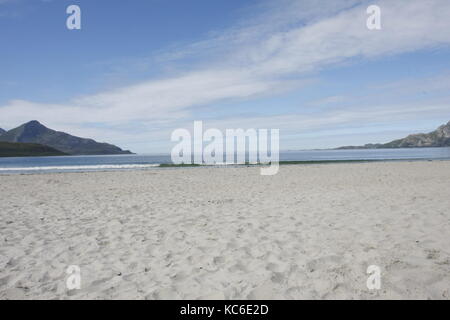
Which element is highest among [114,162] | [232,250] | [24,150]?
[24,150]

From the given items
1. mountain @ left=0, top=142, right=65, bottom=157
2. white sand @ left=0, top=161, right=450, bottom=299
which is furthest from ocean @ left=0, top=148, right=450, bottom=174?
mountain @ left=0, top=142, right=65, bottom=157

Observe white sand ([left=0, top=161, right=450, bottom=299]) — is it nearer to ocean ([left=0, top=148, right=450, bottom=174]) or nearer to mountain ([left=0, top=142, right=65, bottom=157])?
ocean ([left=0, top=148, right=450, bottom=174])

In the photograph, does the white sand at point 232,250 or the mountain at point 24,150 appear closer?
the white sand at point 232,250

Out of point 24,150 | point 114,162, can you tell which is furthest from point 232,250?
point 24,150

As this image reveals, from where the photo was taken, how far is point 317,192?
1249 cm

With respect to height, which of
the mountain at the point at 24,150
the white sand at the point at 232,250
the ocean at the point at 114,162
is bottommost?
the white sand at the point at 232,250

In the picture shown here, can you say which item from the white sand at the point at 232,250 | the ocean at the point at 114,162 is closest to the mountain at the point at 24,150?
the ocean at the point at 114,162

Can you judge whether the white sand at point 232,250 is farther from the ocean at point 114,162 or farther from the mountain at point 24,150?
the mountain at point 24,150

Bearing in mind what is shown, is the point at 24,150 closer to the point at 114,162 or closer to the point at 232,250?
the point at 114,162

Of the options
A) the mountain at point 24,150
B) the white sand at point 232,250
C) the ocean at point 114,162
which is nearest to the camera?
the white sand at point 232,250

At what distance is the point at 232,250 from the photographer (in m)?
5.54

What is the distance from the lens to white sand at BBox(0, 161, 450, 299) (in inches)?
162

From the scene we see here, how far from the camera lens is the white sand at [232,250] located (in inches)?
162
